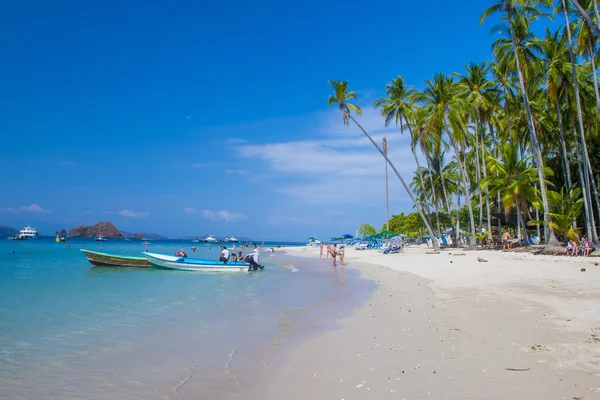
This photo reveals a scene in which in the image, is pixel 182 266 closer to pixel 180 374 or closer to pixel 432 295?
pixel 432 295

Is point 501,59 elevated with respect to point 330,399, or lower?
elevated

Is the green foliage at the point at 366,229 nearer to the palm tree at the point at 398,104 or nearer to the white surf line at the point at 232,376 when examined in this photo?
the palm tree at the point at 398,104

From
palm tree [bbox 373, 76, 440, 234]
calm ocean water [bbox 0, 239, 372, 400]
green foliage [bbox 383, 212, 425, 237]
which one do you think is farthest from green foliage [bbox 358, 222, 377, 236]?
calm ocean water [bbox 0, 239, 372, 400]

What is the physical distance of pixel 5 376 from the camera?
5773mm

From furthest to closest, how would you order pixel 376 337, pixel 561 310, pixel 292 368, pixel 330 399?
1. pixel 561 310
2. pixel 376 337
3. pixel 292 368
4. pixel 330 399

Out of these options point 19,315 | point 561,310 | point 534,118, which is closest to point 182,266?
point 19,315

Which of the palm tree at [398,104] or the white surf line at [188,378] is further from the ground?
the palm tree at [398,104]

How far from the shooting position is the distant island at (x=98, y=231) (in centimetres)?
17400

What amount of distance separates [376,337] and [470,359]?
6.24ft

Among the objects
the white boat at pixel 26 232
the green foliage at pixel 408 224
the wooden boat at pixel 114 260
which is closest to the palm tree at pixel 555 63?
the wooden boat at pixel 114 260

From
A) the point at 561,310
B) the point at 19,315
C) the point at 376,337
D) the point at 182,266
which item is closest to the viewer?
the point at 376,337

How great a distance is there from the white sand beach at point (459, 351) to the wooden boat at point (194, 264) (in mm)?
13955

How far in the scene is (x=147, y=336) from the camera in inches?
320

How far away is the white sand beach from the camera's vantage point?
4.45 meters
